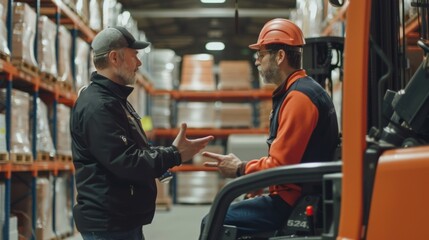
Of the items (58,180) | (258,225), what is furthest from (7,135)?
(258,225)

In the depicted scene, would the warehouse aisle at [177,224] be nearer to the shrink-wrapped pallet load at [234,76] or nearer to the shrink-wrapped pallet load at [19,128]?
the shrink-wrapped pallet load at [19,128]

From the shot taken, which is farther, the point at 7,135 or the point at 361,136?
the point at 7,135

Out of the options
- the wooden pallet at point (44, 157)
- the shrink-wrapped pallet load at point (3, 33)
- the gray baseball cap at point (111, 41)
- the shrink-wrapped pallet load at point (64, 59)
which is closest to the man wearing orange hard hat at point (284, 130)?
the gray baseball cap at point (111, 41)

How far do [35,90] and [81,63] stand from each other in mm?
2035

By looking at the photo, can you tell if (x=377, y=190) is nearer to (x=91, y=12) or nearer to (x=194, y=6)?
(x=91, y=12)

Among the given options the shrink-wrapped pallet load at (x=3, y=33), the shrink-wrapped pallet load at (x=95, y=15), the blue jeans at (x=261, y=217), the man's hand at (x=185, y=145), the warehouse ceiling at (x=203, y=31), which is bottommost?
the blue jeans at (x=261, y=217)

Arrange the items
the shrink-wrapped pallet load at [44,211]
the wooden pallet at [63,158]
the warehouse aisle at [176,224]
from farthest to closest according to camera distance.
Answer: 1. the warehouse aisle at [176,224]
2. the wooden pallet at [63,158]
3. the shrink-wrapped pallet load at [44,211]

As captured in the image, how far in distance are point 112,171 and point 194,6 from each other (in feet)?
59.6

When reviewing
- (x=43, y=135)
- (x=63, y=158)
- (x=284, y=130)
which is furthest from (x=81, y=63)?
(x=284, y=130)

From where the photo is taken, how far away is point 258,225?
3707 millimetres

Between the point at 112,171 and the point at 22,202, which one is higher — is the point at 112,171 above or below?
above

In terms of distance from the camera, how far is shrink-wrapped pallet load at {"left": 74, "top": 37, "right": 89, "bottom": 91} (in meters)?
9.66

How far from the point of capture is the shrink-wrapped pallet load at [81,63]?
9664 mm

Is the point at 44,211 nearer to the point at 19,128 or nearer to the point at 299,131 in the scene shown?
the point at 19,128
